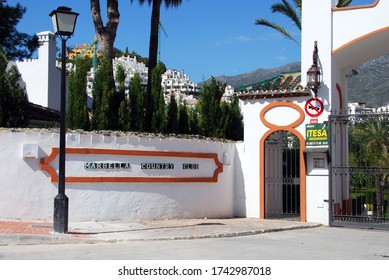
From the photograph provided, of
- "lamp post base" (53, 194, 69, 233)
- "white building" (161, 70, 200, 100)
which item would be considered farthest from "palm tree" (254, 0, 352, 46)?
"white building" (161, 70, 200, 100)

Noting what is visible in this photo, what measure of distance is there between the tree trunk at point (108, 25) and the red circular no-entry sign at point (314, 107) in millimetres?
7560

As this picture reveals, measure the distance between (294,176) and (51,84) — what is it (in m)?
15.0

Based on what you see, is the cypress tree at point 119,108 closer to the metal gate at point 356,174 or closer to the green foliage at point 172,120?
the green foliage at point 172,120

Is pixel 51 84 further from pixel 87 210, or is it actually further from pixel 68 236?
pixel 68 236

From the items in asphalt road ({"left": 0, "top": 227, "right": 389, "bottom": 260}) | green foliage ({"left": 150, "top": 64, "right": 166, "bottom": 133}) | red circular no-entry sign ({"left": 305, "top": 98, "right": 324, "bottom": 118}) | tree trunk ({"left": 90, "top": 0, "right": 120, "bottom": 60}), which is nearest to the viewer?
asphalt road ({"left": 0, "top": 227, "right": 389, "bottom": 260})

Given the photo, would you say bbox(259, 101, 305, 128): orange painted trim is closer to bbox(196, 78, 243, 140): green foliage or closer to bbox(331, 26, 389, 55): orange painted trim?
bbox(331, 26, 389, 55): orange painted trim

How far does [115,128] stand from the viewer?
17.9m

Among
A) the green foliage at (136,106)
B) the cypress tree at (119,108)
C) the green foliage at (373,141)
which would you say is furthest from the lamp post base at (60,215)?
the green foliage at (373,141)

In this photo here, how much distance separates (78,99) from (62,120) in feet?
16.2

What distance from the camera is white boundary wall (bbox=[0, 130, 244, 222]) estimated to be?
13992 mm

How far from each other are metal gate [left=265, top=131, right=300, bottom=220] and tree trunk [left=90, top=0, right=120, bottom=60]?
6.93m

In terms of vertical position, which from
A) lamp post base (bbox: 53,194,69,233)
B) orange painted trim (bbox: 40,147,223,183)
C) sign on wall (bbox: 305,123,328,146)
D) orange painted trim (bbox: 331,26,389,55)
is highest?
orange painted trim (bbox: 331,26,389,55)

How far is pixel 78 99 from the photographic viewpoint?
17.2m

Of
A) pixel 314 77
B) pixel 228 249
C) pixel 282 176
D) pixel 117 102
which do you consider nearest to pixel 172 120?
pixel 117 102
